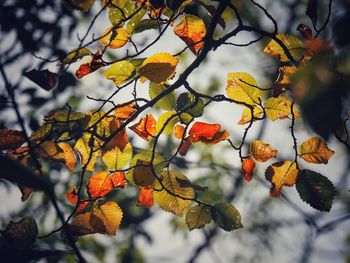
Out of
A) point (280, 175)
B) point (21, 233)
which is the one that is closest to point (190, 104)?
point (280, 175)

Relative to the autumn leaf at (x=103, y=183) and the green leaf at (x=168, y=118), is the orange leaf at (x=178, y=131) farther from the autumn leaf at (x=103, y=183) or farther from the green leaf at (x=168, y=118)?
the autumn leaf at (x=103, y=183)

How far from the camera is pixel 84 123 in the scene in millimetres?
1086

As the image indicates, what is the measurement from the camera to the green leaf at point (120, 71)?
1.07 m

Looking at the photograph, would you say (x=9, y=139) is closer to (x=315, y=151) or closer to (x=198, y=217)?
(x=198, y=217)

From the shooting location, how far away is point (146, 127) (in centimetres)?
117

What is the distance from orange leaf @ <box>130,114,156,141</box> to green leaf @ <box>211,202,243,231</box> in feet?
1.26

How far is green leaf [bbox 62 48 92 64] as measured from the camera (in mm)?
1023

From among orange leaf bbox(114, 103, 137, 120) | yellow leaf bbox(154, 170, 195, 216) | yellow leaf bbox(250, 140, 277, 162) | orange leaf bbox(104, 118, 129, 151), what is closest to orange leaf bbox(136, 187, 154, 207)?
yellow leaf bbox(154, 170, 195, 216)

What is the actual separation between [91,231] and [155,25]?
82 centimetres

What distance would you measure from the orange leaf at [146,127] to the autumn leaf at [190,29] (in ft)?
1.09

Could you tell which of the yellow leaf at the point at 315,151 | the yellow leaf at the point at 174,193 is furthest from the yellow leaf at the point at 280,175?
the yellow leaf at the point at 174,193

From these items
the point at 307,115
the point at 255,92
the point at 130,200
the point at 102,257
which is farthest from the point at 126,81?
the point at 102,257

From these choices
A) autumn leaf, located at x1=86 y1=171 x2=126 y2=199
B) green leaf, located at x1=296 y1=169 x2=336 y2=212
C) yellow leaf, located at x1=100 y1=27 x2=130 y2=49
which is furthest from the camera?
autumn leaf, located at x1=86 y1=171 x2=126 y2=199

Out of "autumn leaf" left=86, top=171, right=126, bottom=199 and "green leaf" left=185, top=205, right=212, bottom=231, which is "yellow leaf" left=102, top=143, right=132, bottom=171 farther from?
"green leaf" left=185, top=205, right=212, bottom=231
